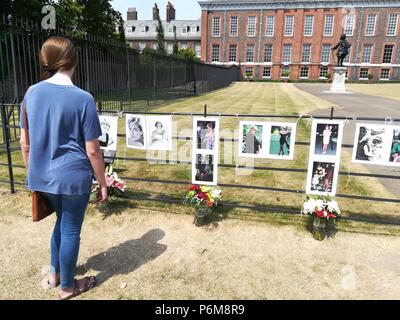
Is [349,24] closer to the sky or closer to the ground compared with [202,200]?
closer to the sky

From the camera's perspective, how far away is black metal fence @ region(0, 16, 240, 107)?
26.7 feet

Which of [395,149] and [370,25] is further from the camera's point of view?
[370,25]

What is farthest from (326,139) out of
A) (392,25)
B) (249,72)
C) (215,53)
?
(392,25)

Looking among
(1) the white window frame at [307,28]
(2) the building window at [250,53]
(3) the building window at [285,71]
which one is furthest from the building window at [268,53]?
(1) the white window frame at [307,28]

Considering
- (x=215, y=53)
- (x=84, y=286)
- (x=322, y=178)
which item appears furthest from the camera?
(x=215, y=53)

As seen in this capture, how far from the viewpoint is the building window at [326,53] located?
58.8 m

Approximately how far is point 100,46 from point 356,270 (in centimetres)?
1078

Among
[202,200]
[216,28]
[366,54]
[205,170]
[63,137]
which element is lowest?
[202,200]

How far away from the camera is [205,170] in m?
4.66

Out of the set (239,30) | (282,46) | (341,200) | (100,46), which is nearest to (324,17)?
(282,46)

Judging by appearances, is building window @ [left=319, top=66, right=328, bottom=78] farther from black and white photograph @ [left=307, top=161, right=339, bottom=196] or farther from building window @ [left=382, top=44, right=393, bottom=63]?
black and white photograph @ [left=307, top=161, right=339, bottom=196]

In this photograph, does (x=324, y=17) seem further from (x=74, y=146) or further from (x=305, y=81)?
(x=74, y=146)

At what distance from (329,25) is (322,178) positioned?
204 feet

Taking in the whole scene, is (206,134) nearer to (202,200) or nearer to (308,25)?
(202,200)
